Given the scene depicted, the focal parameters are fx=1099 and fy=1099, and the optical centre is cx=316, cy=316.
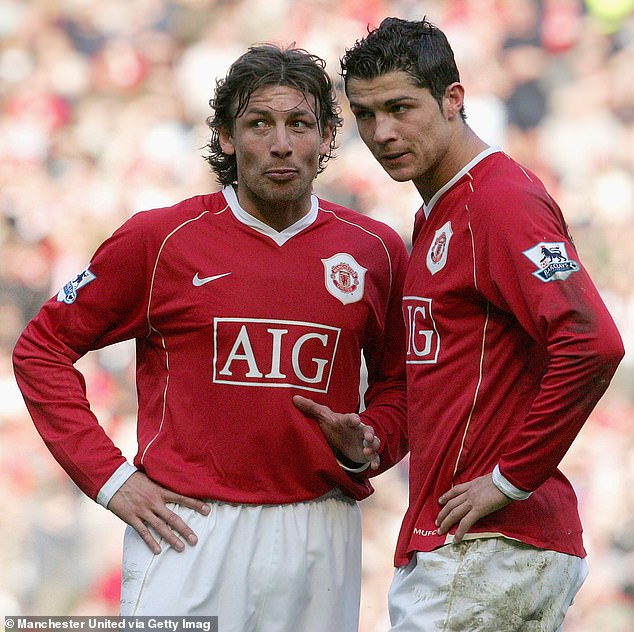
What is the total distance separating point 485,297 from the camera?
221 centimetres

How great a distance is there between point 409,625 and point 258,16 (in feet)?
12.7

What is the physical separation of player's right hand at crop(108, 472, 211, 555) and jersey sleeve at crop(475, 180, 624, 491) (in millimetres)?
767

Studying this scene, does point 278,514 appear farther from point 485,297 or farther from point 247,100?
point 247,100

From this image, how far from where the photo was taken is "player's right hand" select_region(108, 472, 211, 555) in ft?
8.17

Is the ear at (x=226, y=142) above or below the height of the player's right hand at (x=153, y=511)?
above

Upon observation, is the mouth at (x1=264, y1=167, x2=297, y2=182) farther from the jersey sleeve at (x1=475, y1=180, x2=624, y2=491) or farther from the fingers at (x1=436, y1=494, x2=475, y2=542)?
the fingers at (x1=436, y1=494, x2=475, y2=542)

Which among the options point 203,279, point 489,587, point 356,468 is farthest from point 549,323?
point 203,279

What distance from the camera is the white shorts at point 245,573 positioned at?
2465 mm

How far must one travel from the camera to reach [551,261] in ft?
6.82

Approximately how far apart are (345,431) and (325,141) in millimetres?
733

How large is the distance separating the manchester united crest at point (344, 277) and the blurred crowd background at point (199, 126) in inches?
97.5

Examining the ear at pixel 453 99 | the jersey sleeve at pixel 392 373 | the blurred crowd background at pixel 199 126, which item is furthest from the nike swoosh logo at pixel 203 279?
the blurred crowd background at pixel 199 126

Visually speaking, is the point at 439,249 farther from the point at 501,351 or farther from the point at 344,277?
the point at 344,277

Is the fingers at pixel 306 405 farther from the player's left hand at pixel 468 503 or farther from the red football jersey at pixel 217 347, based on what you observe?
the player's left hand at pixel 468 503
